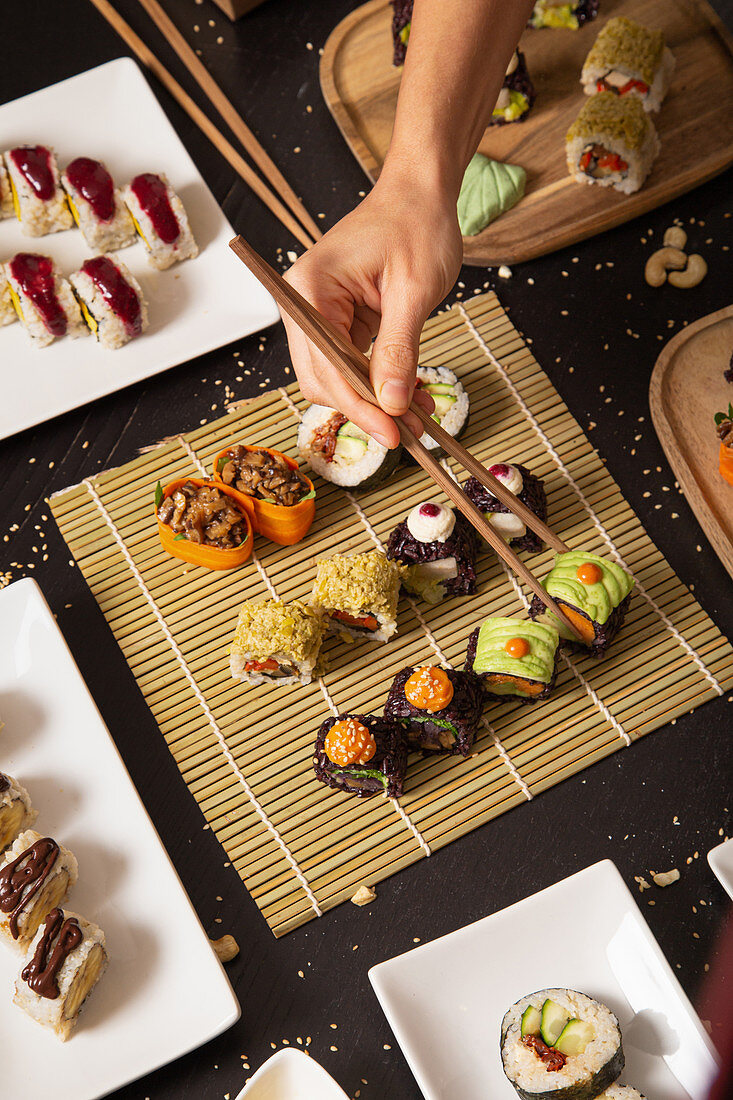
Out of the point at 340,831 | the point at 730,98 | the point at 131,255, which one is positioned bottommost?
the point at 340,831

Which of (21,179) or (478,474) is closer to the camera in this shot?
(478,474)

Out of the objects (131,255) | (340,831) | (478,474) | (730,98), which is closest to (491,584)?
(478,474)

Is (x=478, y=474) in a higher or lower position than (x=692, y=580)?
higher

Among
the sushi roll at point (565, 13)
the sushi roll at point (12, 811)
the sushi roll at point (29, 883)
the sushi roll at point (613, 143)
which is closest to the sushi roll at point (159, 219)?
the sushi roll at point (613, 143)

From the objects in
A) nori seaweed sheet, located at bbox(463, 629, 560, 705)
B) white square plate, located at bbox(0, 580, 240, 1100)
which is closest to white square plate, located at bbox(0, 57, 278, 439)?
white square plate, located at bbox(0, 580, 240, 1100)

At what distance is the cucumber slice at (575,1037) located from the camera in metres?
2.38

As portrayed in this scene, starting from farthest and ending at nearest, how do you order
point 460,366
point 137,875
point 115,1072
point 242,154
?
point 242,154 → point 460,366 → point 137,875 → point 115,1072

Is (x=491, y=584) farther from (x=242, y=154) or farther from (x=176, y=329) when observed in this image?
(x=242, y=154)

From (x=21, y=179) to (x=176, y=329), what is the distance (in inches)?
28.0

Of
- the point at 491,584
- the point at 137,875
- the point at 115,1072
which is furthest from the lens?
the point at 491,584

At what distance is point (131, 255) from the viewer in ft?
10.7

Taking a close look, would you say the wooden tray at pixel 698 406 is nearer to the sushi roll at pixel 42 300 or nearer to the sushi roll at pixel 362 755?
the sushi roll at pixel 362 755

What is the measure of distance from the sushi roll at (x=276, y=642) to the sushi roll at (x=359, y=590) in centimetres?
7

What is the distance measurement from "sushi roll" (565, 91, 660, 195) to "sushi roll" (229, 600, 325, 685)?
169 cm
